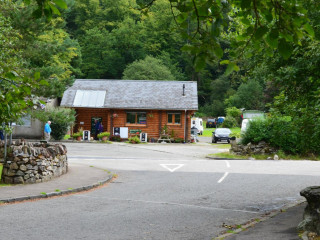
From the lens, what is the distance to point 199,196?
1416cm

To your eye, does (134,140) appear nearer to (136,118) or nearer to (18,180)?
(136,118)


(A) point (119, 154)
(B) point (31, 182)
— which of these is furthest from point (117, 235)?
(A) point (119, 154)

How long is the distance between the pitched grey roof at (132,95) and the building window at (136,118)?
1.15 meters

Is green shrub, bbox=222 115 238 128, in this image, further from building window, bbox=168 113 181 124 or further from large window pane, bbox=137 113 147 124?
large window pane, bbox=137 113 147 124

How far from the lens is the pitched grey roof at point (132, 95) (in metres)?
46.2

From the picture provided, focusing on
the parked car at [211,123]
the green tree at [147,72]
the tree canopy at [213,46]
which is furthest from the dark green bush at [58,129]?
the parked car at [211,123]

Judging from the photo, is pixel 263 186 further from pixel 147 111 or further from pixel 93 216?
pixel 147 111

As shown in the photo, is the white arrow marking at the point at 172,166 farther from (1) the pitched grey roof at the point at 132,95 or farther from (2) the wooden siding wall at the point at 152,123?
(2) the wooden siding wall at the point at 152,123

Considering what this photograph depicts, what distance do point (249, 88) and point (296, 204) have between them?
7400 centimetres

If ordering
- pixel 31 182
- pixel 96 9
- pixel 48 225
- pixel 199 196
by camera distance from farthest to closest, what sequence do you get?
pixel 96 9 < pixel 31 182 < pixel 199 196 < pixel 48 225

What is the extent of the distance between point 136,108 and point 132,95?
2.32m

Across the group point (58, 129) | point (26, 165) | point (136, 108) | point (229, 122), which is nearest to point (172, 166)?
point (26, 165)

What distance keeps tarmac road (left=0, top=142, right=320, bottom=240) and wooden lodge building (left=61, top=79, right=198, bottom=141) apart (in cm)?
2404

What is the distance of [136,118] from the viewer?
4700 centimetres
